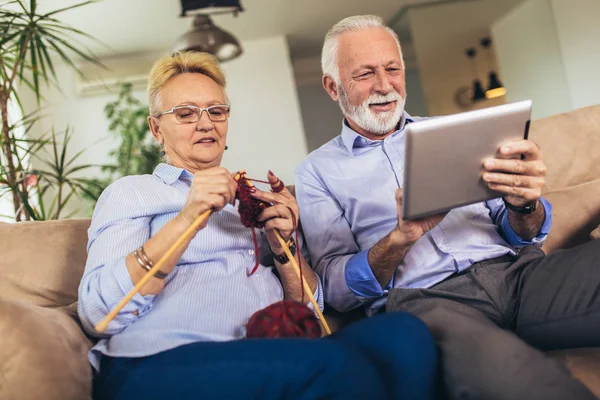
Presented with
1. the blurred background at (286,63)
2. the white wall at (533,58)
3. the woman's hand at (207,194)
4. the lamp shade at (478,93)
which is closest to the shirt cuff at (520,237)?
the woman's hand at (207,194)

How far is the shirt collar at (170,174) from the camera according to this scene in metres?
1.40

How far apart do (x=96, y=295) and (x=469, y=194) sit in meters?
0.81

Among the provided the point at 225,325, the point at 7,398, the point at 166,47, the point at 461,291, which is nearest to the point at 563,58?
the point at 166,47

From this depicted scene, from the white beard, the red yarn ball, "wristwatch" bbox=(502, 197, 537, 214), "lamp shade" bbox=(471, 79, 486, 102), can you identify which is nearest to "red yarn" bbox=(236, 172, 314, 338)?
the red yarn ball

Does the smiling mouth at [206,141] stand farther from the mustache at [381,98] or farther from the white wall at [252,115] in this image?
the white wall at [252,115]

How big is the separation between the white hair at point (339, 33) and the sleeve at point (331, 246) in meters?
0.35

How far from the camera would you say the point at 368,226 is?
1601 mm

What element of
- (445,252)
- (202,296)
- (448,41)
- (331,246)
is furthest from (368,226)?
(448,41)

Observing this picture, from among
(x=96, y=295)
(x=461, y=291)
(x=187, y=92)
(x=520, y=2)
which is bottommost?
(x=461, y=291)

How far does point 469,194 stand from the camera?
1233 millimetres

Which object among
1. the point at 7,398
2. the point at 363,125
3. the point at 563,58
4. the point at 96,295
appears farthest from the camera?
the point at 563,58

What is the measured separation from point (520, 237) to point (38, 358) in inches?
46.2

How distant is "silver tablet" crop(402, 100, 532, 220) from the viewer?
110 centimetres

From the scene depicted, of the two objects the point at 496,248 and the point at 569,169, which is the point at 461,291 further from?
the point at 569,169
